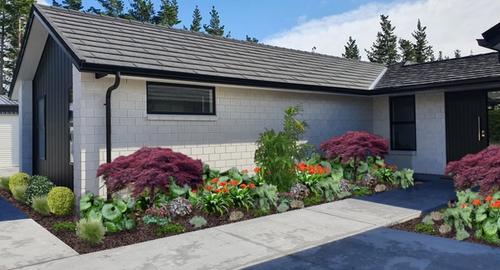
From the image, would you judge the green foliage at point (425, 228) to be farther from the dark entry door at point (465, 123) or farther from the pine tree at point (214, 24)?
the pine tree at point (214, 24)

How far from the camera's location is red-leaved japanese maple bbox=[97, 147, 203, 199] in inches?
245

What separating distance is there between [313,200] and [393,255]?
330 centimetres

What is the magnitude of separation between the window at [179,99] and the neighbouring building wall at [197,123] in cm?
15

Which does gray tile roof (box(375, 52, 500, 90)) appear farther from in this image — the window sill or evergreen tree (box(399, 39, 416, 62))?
evergreen tree (box(399, 39, 416, 62))

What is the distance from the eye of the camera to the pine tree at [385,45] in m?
42.4

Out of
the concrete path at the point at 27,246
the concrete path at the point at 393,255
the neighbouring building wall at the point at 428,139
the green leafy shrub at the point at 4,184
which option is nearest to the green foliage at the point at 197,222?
the concrete path at the point at 27,246

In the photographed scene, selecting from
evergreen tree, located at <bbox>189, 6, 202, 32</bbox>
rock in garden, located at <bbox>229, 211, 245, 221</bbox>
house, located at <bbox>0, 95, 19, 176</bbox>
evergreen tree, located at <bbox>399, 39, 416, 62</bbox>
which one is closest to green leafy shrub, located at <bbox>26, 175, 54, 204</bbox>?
rock in garden, located at <bbox>229, 211, 245, 221</bbox>

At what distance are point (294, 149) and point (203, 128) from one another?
7.29 ft

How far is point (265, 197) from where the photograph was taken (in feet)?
24.4

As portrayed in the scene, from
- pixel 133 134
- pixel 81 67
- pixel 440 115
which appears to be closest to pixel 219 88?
pixel 133 134

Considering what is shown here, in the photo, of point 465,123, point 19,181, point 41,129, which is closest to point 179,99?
point 19,181

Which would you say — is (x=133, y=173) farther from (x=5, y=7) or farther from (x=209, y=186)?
(x=5, y=7)

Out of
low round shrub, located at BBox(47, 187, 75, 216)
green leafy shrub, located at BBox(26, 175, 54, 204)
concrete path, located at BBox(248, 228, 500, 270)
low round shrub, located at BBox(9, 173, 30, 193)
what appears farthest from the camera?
low round shrub, located at BBox(9, 173, 30, 193)

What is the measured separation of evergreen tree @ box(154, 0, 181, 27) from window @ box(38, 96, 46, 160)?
88.7 ft
